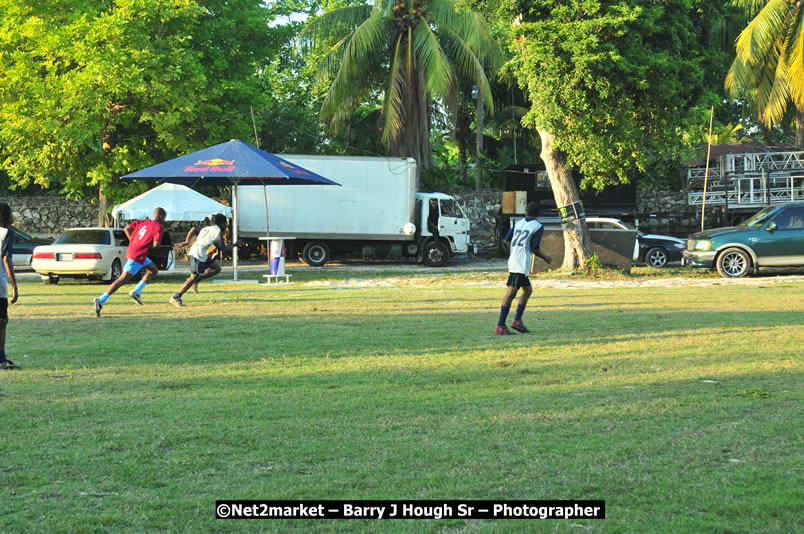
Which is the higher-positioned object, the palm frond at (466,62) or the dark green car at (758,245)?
the palm frond at (466,62)

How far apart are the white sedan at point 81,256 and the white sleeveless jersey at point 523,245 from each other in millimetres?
12961

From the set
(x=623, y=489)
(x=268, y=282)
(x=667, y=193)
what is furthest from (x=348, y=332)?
(x=667, y=193)

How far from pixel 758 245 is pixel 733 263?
30.1 inches

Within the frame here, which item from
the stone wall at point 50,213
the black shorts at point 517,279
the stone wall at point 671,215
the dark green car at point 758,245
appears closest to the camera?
the black shorts at point 517,279

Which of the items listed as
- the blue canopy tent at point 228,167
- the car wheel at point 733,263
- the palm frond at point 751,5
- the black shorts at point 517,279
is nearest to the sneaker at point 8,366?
the black shorts at point 517,279

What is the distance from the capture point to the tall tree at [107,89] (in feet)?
Answer: 81.8

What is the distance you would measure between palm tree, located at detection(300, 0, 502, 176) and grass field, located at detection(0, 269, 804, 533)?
20172 mm

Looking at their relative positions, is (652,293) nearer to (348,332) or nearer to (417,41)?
(348,332)

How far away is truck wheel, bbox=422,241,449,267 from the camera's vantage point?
98.7ft

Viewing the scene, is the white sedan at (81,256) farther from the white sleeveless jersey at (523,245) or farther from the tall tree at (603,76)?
the white sleeveless jersey at (523,245)

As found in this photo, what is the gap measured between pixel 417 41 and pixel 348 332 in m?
22.0

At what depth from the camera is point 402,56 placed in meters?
32.6

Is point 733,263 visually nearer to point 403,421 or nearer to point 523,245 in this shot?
point 523,245

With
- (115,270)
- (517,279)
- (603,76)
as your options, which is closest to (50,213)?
(115,270)
